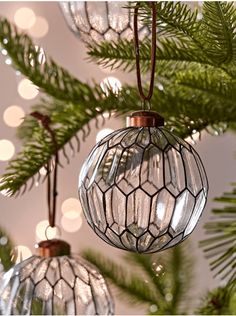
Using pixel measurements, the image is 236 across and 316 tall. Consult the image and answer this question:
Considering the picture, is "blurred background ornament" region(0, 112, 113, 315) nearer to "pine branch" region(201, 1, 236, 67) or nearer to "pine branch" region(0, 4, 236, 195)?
"pine branch" region(0, 4, 236, 195)

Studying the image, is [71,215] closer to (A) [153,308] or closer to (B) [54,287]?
(A) [153,308]

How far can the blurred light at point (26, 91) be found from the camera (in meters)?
1.07

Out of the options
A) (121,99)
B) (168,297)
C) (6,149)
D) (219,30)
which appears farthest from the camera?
(6,149)

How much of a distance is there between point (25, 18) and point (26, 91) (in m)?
0.13

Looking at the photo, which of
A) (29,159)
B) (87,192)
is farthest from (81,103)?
(87,192)

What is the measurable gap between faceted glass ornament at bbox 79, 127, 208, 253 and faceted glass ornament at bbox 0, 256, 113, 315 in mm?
162

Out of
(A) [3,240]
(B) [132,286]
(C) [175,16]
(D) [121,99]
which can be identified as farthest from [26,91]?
(C) [175,16]

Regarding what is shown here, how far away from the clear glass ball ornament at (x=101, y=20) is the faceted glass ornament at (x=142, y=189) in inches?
7.6

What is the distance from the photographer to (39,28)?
1083 mm

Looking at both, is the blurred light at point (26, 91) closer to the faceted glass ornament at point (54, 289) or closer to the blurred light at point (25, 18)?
the blurred light at point (25, 18)

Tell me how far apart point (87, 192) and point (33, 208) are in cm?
71

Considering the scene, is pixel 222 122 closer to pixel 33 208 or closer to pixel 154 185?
pixel 154 185

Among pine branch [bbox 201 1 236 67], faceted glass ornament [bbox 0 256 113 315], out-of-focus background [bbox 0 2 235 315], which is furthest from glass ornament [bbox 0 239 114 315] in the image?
out-of-focus background [bbox 0 2 235 315]

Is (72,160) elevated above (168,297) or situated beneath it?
elevated above
